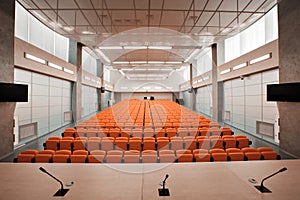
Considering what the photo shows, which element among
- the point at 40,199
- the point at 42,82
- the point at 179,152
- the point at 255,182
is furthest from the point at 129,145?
the point at 42,82

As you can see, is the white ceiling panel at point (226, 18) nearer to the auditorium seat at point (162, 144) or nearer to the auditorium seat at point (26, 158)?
the auditorium seat at point (162, 144)

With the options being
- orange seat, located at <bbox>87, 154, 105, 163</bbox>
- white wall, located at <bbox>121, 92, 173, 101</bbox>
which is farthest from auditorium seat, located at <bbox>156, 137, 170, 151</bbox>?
white wall, located at <bbox>121, 92, 173, 101</bbox>

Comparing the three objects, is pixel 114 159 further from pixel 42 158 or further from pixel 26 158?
Result: pixel 26 158

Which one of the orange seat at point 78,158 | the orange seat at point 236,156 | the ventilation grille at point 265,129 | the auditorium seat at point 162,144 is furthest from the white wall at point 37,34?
the ventilation grille at point 265,129

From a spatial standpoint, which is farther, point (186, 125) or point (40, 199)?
point (186, 125)

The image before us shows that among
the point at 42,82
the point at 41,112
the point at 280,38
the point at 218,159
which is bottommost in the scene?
the point at 218,159

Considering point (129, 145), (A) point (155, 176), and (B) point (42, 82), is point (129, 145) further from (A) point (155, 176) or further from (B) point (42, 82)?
(B) point (42, 82)

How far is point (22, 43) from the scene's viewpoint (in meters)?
7.68

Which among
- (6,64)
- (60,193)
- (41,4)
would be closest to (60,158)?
(60,193)

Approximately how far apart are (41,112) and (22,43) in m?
4.26

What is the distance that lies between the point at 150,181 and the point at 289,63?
6451 mm

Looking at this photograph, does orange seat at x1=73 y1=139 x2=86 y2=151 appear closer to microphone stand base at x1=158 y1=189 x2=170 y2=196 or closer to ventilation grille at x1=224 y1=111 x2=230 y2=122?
microphone stand base at x1=158 y1=189 x2=170 y2=196

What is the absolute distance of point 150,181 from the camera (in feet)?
10.8

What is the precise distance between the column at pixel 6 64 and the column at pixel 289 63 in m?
10.2
